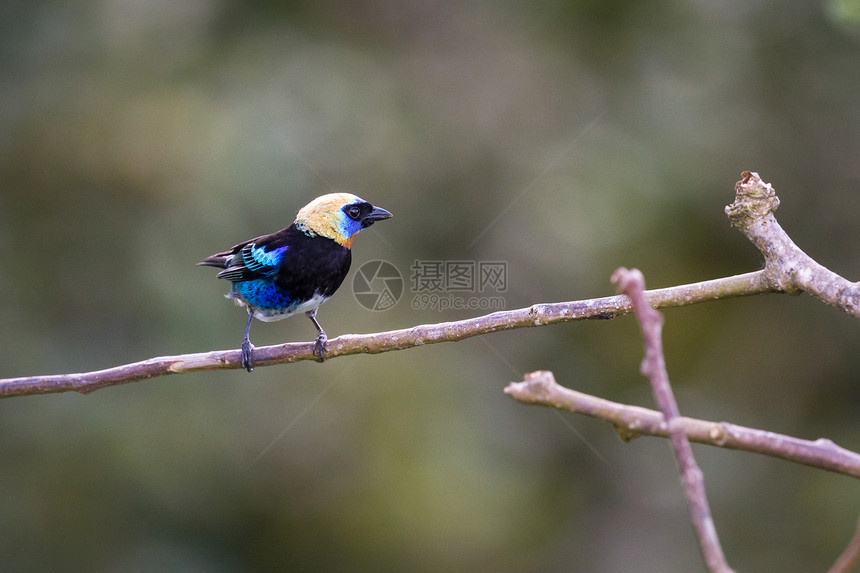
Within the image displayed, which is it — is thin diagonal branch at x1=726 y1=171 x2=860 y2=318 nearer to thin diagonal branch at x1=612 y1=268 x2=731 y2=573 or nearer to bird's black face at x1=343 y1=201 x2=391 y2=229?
thin diagonal branch at x1=612 y1=268 x2=731 y2=573

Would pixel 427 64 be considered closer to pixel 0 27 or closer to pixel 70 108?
pixel 70 108

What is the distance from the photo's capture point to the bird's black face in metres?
4.19

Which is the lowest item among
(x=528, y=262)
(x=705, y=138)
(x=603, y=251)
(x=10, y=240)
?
(x=10, y=240)

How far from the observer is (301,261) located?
13.1 ft

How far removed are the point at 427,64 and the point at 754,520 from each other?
191 inches

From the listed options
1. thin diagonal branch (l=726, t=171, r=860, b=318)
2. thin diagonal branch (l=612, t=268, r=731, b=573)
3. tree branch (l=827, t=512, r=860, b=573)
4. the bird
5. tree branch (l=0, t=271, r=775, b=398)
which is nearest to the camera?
tree branch (l=827, t=512, r=860, b=573)

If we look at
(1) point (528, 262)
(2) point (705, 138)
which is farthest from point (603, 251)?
(2) point (705, 138)

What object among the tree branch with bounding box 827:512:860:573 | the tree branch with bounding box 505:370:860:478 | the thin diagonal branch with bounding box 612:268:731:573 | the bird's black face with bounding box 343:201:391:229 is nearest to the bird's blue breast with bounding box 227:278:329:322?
the bird's black face with bounding box 343:201:391:229

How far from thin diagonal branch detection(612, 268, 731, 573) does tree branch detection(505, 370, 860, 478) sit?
126mm

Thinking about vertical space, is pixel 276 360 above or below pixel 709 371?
below

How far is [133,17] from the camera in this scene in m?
7.19

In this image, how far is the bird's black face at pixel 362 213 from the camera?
419cm

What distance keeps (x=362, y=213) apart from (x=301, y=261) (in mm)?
445

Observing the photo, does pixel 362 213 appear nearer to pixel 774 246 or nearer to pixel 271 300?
pixel 271 300
